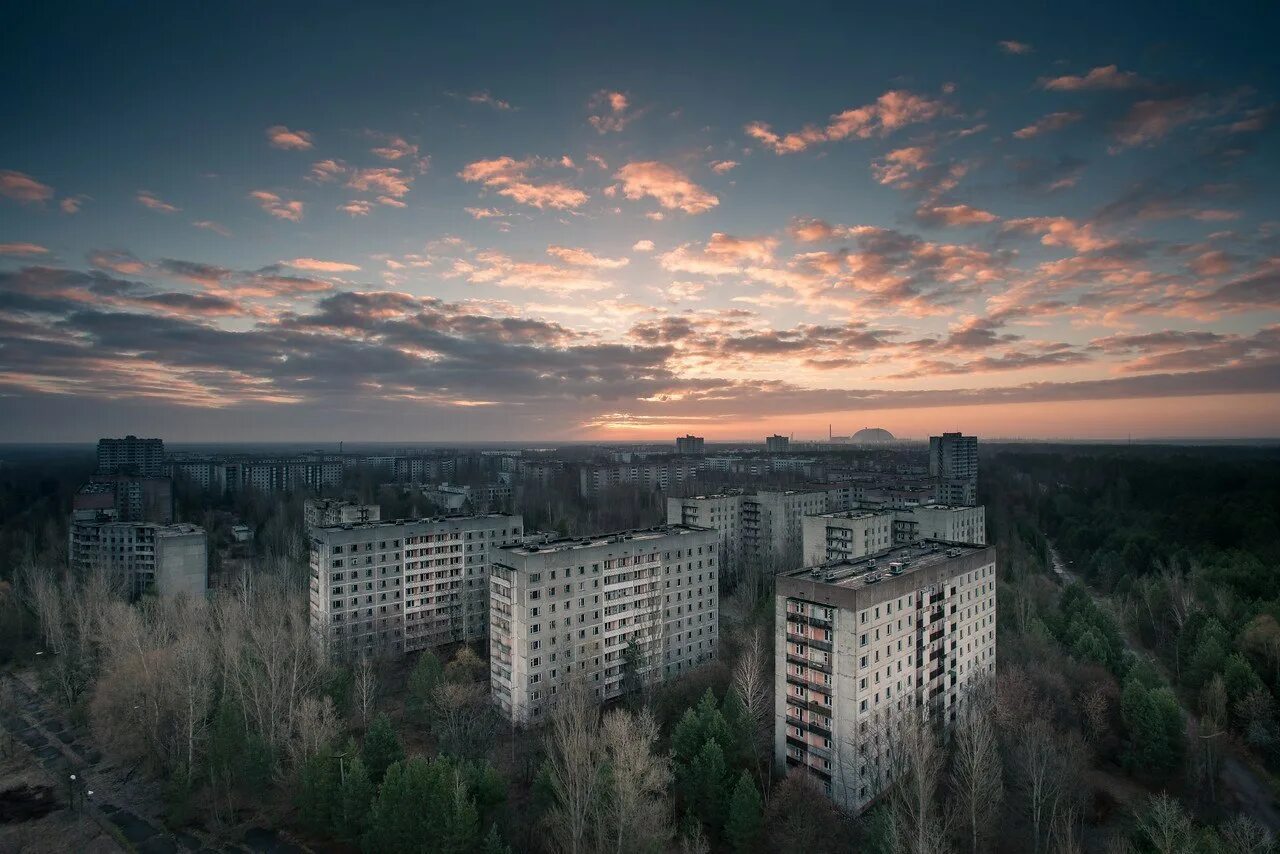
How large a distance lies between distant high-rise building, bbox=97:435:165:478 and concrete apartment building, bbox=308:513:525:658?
93811 millimetres

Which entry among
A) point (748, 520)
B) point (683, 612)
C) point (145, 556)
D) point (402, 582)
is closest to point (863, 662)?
point (683, 612)

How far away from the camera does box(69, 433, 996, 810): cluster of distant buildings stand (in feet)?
78.8

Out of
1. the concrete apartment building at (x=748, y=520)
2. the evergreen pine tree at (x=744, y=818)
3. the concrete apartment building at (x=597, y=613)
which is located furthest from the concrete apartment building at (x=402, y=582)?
the evergreen pine tree at (x=744, y=818)

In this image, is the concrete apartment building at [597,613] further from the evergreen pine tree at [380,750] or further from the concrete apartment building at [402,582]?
the concrete apartment building at [402,582]

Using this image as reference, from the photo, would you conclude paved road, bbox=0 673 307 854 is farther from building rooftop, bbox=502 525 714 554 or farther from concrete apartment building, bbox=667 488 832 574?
concrete apartment building, bbox=667 488 832 574

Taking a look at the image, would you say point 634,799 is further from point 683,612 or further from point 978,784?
point 683,612

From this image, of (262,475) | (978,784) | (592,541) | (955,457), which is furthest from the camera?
(262,475)

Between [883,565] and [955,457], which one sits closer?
[883,565]

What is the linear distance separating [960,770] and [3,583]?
69.3 meters

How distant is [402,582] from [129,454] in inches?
4035

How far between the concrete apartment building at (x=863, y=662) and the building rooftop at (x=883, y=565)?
0.32 feet

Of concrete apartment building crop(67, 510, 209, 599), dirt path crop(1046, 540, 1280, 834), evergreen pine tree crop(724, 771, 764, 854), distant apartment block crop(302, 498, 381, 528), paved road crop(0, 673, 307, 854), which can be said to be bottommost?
Result: dirt path crop(1046, 540, 1280, 834)

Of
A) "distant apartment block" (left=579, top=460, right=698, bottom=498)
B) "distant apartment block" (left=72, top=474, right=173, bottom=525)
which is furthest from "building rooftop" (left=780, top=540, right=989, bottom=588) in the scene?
"distant apartment block" (left=72, top=474, right=173, bottom=525)

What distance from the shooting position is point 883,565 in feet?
94.9
